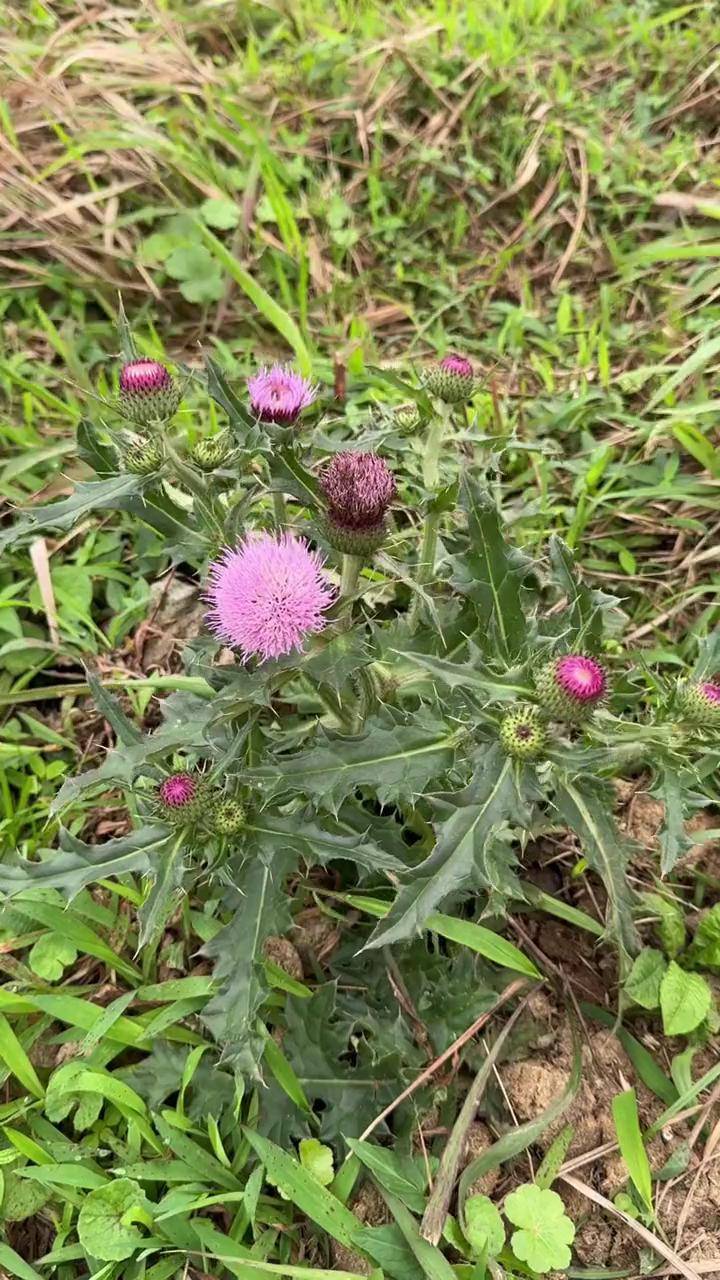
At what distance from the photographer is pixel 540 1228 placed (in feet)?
7.79

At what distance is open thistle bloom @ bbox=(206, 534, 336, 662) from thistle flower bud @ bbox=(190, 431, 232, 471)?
0.38m

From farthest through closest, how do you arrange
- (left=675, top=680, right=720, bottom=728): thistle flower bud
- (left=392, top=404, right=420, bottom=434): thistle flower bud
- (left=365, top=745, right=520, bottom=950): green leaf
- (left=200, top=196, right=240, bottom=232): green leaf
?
(left=200, top=196, right=240, bottom=232): green leaf, (left=392, top=404, right=420, bottom=434): thistle flower bud, (left=675, top=680, right=720, bottom=728): thistle flower bud, (left=365, top=745, right=520, bottom=950): green leaf

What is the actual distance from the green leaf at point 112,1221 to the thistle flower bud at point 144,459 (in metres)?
2.06

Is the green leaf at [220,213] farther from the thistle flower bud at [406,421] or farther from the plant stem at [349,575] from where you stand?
the plant stem at [349,575]

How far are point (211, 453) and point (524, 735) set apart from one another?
125 cm

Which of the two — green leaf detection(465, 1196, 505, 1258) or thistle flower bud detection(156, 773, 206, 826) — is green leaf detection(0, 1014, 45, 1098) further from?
green leaf detection(465, 1196, 505, 1258)

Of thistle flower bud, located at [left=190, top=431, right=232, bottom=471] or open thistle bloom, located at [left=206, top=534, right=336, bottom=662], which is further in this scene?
thistle flower bud, located at [left=190, top=431, right=232, bottom=471]

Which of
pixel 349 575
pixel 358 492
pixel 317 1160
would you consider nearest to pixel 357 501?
pixel 358 492

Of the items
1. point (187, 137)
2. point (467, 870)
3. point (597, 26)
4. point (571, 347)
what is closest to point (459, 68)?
point (597, 26)

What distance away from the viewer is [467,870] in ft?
6.81

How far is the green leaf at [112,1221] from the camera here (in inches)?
92.4

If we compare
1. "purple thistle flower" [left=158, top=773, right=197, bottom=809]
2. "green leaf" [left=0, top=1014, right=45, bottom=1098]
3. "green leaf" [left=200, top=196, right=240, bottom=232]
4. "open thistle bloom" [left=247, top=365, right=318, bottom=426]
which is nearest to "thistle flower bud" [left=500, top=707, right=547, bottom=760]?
"purple thistle flower" [left=158, top=773, right=197, bottom=809]

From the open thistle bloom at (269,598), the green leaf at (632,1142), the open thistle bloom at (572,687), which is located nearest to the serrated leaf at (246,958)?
the open thistle bloom at (269,598)

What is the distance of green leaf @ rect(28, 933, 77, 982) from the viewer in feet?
9.52
